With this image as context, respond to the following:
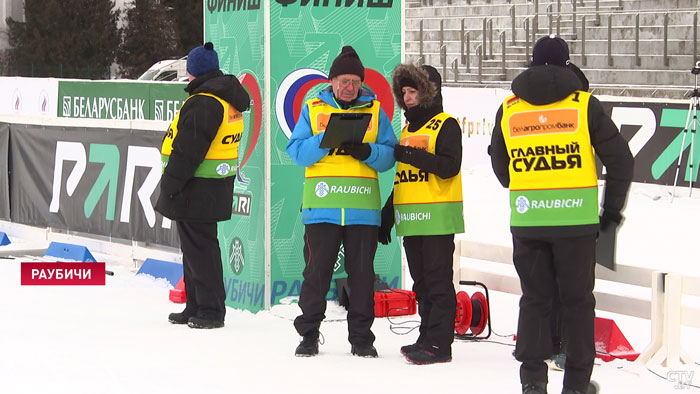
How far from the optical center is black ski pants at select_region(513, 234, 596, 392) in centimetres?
558

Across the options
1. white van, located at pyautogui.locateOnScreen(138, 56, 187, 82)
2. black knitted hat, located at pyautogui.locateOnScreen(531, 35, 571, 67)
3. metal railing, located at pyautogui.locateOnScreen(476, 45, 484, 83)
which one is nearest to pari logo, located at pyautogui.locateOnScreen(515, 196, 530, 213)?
black knitted hat, located at pyautogui.locateOnScreen(531, 35, 571, 67)

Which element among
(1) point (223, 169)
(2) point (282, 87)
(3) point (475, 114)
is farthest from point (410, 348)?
(3) point (475, 114)

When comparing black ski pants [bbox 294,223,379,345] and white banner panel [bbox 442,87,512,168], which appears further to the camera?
white banner panel [bbox 442,87,512,168]

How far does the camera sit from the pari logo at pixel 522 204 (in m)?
5.66

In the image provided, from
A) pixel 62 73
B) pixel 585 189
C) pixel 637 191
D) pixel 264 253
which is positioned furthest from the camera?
pixel 62 73

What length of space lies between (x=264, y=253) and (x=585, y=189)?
3.35 m

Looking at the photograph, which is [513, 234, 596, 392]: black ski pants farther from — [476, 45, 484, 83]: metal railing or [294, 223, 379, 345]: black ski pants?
[476, 45, 484, 83]: metal railing

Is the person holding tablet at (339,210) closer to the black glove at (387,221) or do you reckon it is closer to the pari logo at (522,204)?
the black glove at (387,221)

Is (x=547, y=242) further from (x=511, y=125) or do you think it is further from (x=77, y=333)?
(x=77, y=333)

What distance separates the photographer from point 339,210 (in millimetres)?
6906

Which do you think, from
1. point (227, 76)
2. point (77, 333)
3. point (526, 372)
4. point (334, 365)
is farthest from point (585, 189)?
point (77, 333)

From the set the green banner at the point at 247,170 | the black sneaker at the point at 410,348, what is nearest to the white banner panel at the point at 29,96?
the green banner at the point at 247,170

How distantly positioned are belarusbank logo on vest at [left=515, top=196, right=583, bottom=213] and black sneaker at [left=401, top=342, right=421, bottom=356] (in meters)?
1.47

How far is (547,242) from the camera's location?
224 inches
